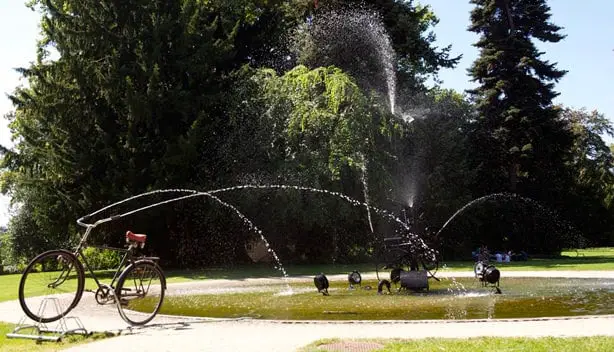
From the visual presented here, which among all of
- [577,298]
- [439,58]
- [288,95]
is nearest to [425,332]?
[577,298]

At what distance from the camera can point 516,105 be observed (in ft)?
124

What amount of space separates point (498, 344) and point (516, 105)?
3338 centimetres

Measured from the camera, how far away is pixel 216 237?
30312 millimetres

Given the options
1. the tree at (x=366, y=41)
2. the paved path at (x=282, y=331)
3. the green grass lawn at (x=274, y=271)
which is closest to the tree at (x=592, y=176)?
the tree at (x=366, y=41)

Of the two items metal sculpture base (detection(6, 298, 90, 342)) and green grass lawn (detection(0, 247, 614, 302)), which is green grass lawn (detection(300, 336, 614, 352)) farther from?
green grass lawn (detection(0, 247, 614, 302))

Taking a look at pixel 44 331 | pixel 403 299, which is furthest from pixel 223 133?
pixel 44 331

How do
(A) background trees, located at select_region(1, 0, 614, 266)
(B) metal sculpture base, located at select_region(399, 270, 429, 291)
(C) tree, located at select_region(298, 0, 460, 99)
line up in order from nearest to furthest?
1. (B) metal sculpture base, located at select_region(399, 270, 429, 291)
2. (A) background trees, located at select_region(1, 0, 614, 266)
3. (C) tree, located at select_region(298, 0, 460, 99)

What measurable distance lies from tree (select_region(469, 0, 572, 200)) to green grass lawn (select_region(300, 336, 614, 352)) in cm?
2980

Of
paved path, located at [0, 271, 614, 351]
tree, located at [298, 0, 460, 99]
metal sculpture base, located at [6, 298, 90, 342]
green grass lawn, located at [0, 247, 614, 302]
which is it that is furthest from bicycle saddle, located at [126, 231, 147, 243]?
tree, located at [298, 0, 460, 99]

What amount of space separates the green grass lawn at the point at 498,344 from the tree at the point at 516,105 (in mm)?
29800

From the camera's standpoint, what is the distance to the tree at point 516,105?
123ft

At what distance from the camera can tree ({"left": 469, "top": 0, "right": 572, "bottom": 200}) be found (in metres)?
37.4

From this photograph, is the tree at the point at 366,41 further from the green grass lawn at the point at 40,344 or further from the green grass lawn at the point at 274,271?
the green grass lawn at the point at 40,344

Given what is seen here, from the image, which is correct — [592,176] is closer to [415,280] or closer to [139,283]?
[415,280]
